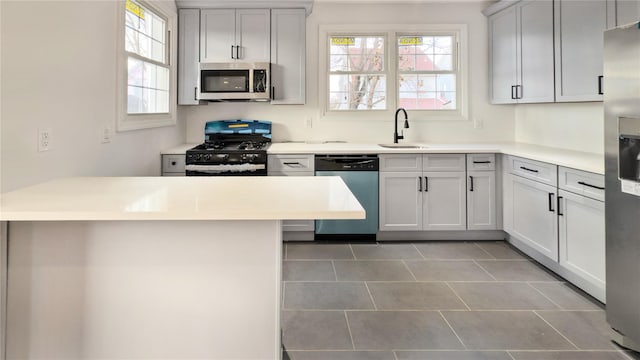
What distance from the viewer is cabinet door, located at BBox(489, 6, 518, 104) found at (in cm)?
419

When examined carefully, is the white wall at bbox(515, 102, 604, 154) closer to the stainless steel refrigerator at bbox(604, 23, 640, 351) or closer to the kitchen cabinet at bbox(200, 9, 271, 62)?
the stainless steel refrigerator at bbox(604, 23, 640, 351)

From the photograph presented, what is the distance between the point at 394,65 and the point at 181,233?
3.75 metres

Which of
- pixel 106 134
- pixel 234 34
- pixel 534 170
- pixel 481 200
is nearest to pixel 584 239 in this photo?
pixel 534 170

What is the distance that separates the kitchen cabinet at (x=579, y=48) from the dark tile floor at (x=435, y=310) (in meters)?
1.39

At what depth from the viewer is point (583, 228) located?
2799 mm

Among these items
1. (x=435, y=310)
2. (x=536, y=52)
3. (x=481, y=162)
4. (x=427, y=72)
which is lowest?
(x=435, y=310)

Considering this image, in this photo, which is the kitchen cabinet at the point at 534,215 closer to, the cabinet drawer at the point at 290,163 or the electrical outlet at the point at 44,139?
the cabinet drawer at the point at 290,163

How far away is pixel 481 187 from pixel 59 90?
346cm

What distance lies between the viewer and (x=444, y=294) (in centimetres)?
289

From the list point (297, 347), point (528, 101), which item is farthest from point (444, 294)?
point (528, 101)

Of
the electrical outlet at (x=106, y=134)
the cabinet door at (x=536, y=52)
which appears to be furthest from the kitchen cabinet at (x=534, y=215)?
the electrical outlet at (x=106, y=134)

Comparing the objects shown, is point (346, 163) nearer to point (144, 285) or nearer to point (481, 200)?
point (481, 200)

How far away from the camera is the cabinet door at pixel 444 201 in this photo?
4.11m

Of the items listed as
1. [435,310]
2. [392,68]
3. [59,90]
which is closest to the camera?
[59,90]
